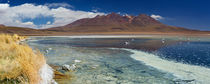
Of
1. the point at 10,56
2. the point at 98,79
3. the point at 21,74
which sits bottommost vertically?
the point at 98,79

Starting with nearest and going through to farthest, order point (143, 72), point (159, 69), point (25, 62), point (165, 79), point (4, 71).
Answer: point (4, 71) < point (25, 62) < point (165, 79) < point (143, 72) < point (159, 69)

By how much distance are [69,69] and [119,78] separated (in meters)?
2.77

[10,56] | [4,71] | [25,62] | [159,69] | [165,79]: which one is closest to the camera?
[4,71]

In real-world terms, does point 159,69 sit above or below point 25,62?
below

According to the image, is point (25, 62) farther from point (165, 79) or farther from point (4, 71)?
point (165, 79)

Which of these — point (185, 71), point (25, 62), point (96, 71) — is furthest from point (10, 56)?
point (185, 71)

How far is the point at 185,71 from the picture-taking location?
859cm

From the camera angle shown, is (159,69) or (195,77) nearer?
(195,77)

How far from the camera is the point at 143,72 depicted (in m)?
8.53

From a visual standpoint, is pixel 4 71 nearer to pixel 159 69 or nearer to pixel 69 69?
pixel 69 69

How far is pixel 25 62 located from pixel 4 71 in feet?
1.91

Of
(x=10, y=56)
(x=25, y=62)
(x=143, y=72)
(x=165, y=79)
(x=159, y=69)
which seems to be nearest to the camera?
(x=25, y=62)

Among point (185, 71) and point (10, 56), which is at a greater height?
point (10, 56)

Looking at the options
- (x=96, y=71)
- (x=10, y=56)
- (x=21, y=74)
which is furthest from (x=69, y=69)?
(x=21, y=74)
